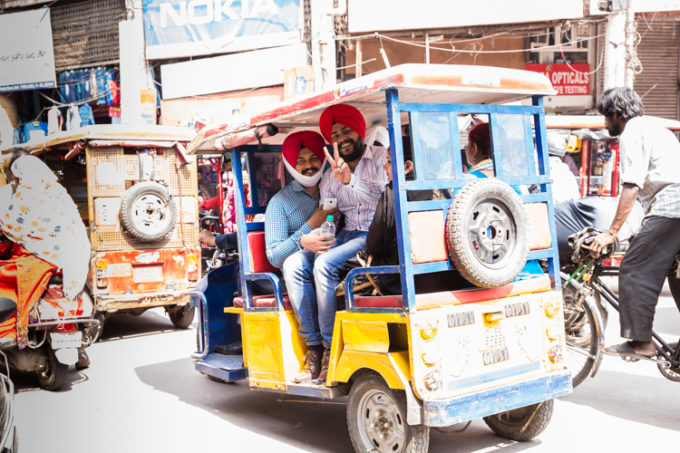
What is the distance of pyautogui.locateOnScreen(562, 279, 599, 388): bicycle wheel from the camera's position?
16.2 ft

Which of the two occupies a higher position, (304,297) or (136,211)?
(136,211)

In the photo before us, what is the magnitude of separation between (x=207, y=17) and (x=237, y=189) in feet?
35.9

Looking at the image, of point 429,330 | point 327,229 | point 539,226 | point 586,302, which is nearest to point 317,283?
point 327,229

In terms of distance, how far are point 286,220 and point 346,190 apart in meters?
0.67

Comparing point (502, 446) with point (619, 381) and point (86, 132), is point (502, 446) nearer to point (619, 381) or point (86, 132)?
point (619, 381)

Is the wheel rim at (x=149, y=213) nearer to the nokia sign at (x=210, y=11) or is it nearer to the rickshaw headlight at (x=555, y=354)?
the rickshaw headlight at (x=555, y=354)

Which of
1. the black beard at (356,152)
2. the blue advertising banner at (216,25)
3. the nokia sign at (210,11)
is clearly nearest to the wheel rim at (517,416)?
the black beard at (356,152)

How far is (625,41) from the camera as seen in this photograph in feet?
42.4

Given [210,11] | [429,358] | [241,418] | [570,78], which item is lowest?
[241,418]

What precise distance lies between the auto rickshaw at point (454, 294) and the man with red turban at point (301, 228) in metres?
0.34

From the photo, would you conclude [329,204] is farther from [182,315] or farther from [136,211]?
[182,315]

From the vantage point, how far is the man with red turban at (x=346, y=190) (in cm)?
433

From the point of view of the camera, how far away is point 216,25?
15.0 meters

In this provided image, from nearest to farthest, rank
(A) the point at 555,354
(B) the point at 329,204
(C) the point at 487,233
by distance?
(C) the point at 487,233 → (A) the point at 555,354 → (B) the point at 329,204
